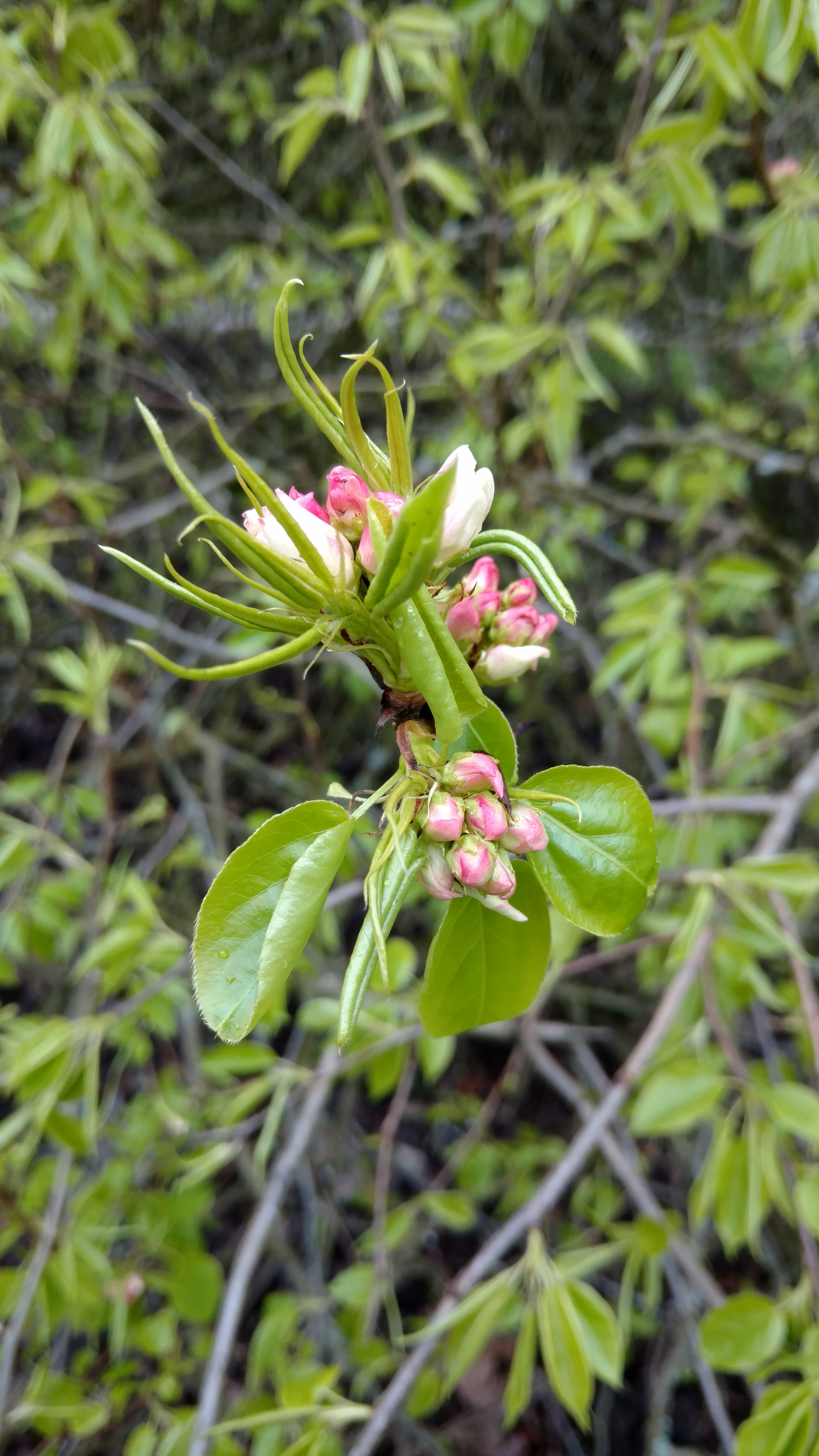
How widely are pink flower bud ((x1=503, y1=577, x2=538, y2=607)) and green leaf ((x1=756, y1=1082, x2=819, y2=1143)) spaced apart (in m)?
0.71

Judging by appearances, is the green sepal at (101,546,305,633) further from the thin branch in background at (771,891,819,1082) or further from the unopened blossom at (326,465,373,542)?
the thin branch in background at (771,891,819,1082)

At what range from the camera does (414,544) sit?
1.37 ft

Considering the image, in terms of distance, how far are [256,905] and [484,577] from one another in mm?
312

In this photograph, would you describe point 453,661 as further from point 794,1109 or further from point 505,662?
point 794,1109

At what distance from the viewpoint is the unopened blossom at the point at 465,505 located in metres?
0.50

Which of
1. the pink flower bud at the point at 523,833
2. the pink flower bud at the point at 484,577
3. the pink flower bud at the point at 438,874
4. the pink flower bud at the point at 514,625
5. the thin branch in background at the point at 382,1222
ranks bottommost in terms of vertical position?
the thin branch in background at the point at 382,1222

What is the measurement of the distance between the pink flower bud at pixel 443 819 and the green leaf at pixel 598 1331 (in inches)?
25.9

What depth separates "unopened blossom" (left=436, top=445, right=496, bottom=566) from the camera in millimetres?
497

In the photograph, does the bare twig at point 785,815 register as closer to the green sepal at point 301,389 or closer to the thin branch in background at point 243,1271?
the thin branch in background at point 243,1271

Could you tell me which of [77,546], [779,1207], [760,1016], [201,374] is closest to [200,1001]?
[779,1207]

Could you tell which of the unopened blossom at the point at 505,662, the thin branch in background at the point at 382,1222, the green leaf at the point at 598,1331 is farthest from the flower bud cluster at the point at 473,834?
the thin branch in background at the point at 382,1222

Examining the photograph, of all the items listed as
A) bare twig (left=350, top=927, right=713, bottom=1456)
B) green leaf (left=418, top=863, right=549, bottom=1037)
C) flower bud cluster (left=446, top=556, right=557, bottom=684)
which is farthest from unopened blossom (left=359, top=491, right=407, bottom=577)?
bare twig (left=350, top=927, right=713, bottom=1456)

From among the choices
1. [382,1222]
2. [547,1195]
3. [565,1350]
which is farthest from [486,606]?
[382,1222]

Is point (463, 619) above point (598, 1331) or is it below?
above
